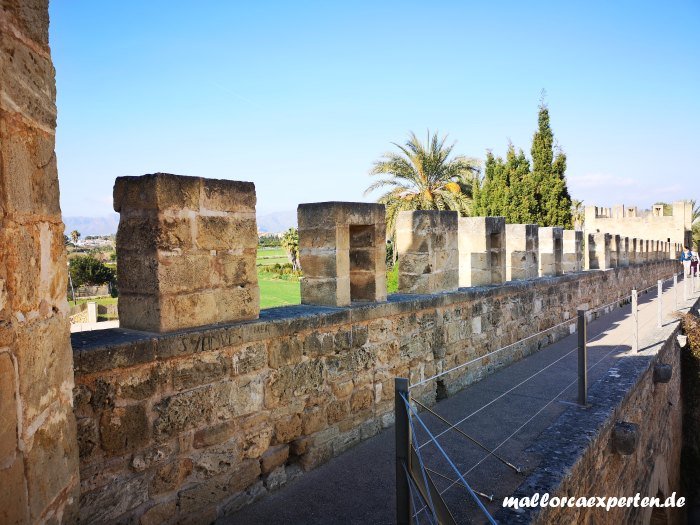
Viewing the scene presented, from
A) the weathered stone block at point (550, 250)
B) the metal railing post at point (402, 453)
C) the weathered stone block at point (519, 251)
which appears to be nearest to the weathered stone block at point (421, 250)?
the weathered stone block at point (519, 251)

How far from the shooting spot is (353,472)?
3.70m

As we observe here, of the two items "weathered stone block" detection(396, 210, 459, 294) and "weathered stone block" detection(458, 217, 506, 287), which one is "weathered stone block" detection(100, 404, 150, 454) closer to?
"weathered stone block" detection(396, 210, 459, 294)

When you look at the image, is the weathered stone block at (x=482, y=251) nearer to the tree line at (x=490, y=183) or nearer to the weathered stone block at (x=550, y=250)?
the weathered stone block at (x=550, y=250)

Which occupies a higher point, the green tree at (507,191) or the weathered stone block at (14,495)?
the green tree at (507,191)

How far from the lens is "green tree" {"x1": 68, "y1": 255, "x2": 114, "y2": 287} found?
33562 mm

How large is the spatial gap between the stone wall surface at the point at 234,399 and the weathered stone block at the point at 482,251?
1692mm

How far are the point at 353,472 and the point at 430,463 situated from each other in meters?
0.56

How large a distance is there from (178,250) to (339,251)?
1.48 metres

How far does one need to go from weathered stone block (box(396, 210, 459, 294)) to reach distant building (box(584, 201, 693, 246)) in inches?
1228

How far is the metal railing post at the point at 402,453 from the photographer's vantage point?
2.31 meters

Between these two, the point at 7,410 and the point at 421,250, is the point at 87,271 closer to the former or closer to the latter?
the point at 421,250

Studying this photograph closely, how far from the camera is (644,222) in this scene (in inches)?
1358

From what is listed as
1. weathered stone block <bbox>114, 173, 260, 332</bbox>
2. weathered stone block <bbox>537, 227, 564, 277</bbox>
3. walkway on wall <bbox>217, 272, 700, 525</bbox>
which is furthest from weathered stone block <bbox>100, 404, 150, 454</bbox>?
weathered stone block <bbox>537, 227, 564, 277</bbox>

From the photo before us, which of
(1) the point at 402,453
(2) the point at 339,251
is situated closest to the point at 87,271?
(2) the point at 339,251
